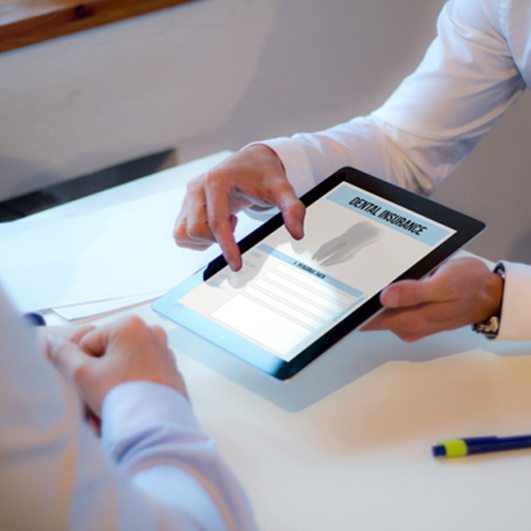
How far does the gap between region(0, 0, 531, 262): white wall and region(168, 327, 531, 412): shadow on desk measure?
1.96ft

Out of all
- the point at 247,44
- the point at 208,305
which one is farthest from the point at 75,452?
the point at 247,44

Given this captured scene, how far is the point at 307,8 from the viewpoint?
160 cm

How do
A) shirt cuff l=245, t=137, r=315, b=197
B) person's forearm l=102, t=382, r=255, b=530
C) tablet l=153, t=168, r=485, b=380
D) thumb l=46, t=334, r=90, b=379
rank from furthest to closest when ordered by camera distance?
shirt cuff l=245, t=137, r=315, b=197 → tablet l=153, t=168, r=485, b=380 → thumb l=46, t=334, r=90, b=379 → person's forearm l=102, t=382, r=255, b=530

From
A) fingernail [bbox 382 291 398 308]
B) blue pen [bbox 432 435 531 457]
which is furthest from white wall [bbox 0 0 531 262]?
blue pen [bbox 432 435 531 457]

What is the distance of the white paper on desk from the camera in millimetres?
984

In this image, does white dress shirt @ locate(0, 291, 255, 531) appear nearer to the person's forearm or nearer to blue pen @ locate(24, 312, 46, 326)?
the person's forearm

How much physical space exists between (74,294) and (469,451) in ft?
1.49

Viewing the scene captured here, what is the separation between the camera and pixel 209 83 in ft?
5.10

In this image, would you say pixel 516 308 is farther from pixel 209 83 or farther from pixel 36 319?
pixel 209 83

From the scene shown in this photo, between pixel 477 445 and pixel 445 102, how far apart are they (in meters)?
0.57

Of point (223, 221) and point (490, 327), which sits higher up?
point (223, 221)

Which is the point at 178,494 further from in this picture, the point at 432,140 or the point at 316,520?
the point at 432,140

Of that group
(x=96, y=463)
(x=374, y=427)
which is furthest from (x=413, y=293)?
(x=96, y=463)

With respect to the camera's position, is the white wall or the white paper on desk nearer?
the white paper on desk
